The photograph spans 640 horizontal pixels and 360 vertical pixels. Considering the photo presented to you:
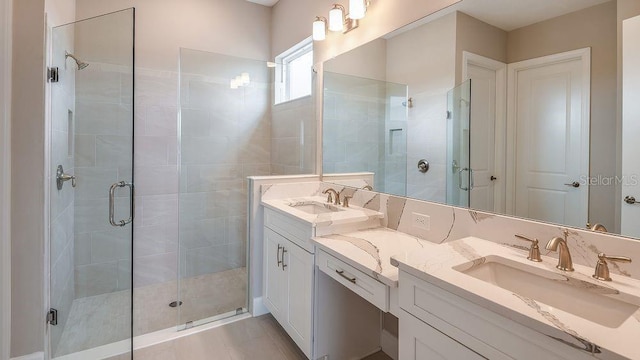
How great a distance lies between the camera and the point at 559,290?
0.97m

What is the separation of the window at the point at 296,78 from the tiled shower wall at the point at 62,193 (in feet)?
4.97

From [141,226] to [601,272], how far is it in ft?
10.4

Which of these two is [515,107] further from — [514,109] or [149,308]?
[149,308]

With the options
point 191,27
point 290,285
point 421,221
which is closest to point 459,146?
point 421,221

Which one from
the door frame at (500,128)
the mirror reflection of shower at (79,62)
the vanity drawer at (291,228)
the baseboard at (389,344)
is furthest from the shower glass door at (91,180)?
the door frame at (500,128)

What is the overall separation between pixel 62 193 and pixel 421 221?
222 cm

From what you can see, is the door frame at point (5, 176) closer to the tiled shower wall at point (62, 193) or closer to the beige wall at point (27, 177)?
the beige wall at point (27, 177)

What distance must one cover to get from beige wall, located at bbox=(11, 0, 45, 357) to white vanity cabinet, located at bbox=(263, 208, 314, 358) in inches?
50.7

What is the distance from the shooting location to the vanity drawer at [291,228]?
5.57ft

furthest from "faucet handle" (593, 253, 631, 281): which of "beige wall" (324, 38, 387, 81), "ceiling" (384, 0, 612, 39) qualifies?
"beige wall" (324, 38, 387, 81)

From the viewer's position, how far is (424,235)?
164 centimetres

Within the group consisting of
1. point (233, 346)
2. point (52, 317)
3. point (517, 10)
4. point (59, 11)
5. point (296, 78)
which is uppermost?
point (59, 11)

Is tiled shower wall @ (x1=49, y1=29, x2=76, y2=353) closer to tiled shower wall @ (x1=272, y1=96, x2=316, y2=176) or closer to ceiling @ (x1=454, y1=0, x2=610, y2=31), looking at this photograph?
tiled shower wall @ (x1=272, y1=96, x2=316, y2=176)

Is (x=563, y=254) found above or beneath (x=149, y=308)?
above
